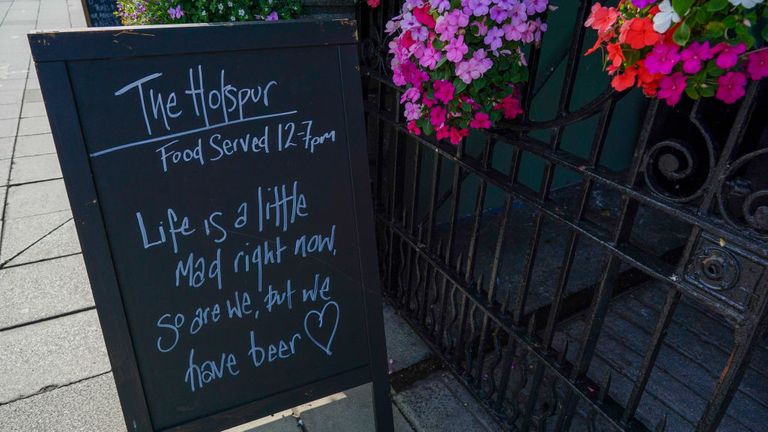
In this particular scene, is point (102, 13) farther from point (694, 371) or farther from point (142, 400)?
point (694, 371)

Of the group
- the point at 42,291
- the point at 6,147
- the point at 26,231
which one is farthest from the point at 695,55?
the point at 6,147

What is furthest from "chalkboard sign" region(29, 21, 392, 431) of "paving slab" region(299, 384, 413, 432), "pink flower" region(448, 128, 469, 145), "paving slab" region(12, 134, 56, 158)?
"paving slab" region(12, 134, 56, 158)

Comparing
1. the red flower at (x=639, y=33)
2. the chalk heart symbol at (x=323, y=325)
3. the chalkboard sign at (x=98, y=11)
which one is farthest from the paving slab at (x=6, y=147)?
the red flower at (x=639, y=33)

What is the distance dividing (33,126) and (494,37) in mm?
5891

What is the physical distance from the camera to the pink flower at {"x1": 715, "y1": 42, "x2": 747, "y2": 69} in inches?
38.3

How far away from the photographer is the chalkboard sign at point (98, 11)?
4.55 meters

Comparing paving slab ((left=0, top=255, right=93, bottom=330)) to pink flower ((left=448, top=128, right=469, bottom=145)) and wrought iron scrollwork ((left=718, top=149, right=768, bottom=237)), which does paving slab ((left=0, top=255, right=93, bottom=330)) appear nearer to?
pink flower ((left=448, top=128, right=469, bottom=145))

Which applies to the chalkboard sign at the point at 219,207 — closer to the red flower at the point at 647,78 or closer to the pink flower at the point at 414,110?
the pink flower at the point at 414,110

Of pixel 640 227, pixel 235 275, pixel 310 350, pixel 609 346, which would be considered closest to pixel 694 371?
pixel 609 346

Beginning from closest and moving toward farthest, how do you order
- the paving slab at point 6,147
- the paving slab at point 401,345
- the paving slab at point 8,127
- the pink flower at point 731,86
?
the pink flower at point 731,86
the paving slab at point 401,345
the paving slab at point 6,147
the paving slab at point 8,127

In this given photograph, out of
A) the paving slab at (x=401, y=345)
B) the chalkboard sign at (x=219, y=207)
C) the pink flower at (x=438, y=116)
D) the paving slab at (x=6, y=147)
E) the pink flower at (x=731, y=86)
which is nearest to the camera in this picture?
the pink flower at (x=731, y=86)

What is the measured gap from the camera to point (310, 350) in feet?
5.97

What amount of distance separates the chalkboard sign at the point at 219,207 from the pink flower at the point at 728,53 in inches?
39.2

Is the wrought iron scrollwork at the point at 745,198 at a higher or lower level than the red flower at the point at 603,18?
lower
